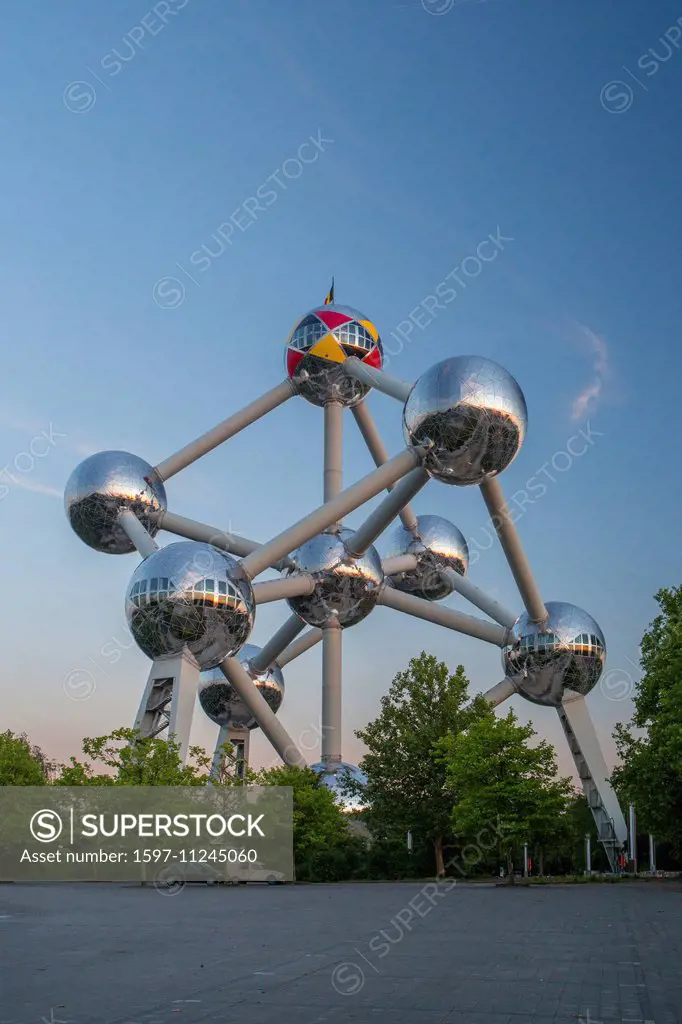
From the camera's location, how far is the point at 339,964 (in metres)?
9.49

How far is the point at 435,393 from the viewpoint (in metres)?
25.9

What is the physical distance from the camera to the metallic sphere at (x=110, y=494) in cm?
3300

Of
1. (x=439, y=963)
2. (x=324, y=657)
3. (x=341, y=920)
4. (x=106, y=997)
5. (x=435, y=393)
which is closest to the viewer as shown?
(x=106, y=997)

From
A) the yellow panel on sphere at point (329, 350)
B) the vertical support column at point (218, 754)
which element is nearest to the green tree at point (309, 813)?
the vertical support column at point (218, 754)

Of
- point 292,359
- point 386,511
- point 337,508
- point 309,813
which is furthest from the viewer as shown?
point 292,359

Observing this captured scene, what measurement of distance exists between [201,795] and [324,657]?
919 centimetres

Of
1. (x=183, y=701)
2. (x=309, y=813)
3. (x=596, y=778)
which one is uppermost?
(x=183, y=701)

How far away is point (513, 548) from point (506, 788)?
6498 mm

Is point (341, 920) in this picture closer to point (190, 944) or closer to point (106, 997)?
point (190, 944)

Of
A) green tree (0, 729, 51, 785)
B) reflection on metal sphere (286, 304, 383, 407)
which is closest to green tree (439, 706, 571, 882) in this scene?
reflection on metal sphere (286, 304, 383, 407)

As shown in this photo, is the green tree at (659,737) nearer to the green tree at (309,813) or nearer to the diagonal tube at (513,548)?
the diagonal tube at (513,548)

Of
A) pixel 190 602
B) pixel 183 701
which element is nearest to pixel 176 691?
pixel 183 701

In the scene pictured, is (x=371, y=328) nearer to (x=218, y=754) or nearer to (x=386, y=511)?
(x=386, y=511)

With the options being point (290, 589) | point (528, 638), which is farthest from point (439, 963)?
point (528, 638)
